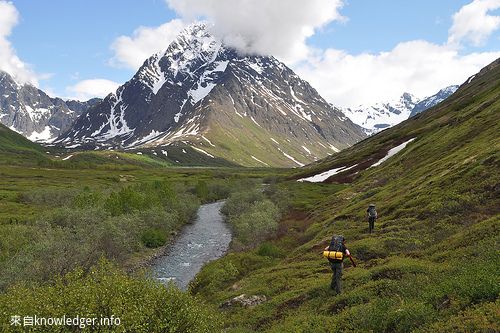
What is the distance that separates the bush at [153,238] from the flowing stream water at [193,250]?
2576mm

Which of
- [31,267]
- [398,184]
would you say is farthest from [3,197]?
[398,184]

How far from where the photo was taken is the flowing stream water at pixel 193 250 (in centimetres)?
6347

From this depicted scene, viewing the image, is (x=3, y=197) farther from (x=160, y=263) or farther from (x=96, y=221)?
(x=160, y=263)

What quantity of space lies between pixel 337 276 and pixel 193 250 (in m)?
57.8

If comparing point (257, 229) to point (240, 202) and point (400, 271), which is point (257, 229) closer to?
point (240, 202)

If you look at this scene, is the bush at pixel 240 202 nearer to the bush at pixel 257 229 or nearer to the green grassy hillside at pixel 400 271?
the bush at pixel 257 229

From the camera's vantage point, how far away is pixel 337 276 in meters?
25.9

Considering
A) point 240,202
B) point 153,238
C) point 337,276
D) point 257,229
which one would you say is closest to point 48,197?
point 153,238

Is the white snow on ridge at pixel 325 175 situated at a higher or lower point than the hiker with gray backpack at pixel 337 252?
higher

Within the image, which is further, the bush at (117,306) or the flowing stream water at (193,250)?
the flowing stream water at (193,250)

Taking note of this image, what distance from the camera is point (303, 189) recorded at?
426ft

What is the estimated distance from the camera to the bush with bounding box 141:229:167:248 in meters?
81.8

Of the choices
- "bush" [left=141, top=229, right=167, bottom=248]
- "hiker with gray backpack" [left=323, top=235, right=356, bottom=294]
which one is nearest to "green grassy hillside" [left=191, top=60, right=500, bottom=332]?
"hiker with gray backpack" [left=323, top=235, right=356, bottom=294]

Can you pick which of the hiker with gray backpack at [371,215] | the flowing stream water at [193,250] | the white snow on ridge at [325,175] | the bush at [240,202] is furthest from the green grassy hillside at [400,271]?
the white snow on ridge at [325,175]
